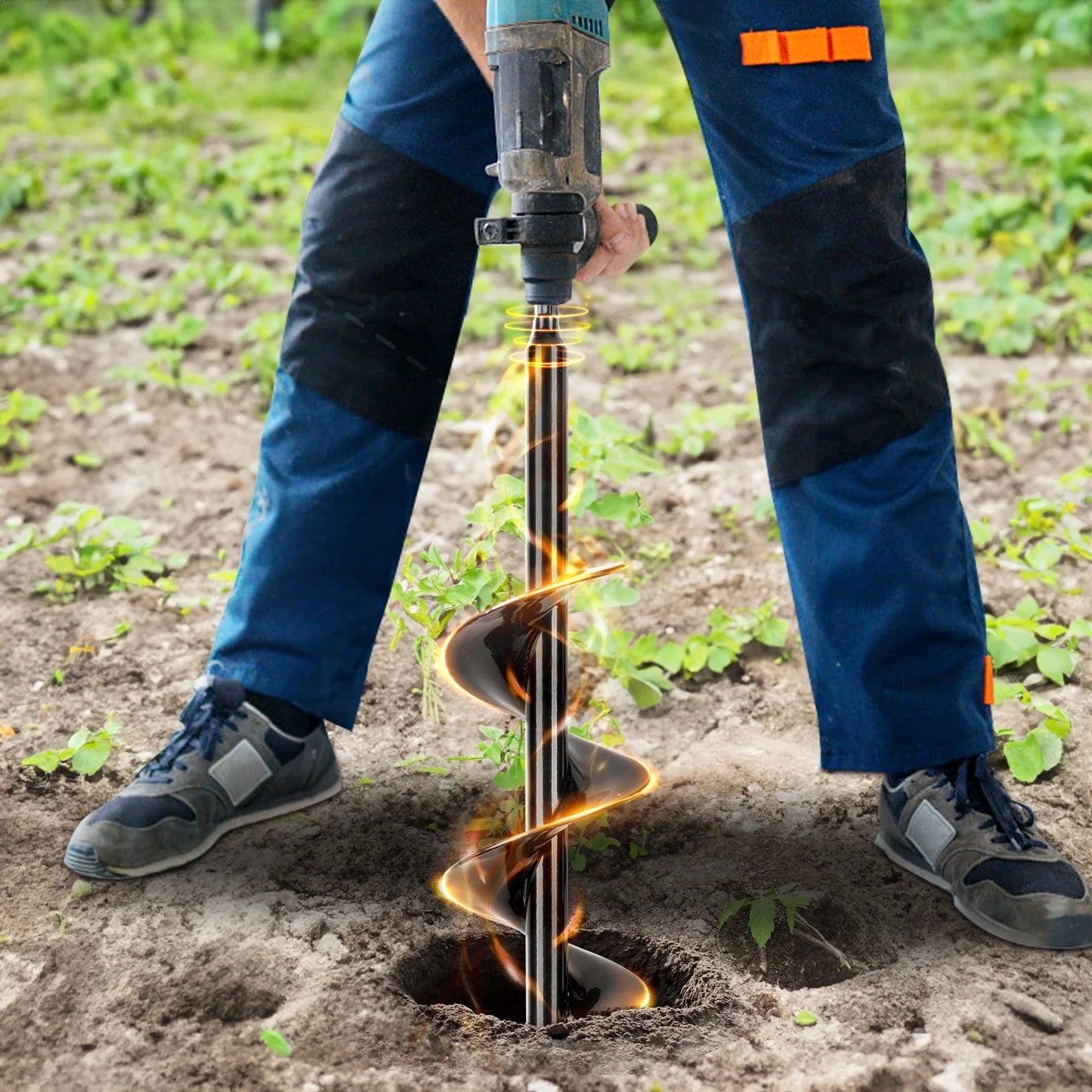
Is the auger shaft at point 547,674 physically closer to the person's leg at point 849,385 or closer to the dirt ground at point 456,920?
the dirt ground at point 456,920

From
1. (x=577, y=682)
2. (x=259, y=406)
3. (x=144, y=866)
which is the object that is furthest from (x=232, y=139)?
(x=144, y=866)

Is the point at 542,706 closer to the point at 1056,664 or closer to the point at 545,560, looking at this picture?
the point at 545,560

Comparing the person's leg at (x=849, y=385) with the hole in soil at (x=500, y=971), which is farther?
the hole in soil at (x=500, y=971)

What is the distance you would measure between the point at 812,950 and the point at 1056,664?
903 mm

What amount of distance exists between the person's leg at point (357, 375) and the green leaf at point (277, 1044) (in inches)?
24.8

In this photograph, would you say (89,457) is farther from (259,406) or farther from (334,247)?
(334,247)

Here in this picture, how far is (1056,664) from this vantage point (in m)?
2.59

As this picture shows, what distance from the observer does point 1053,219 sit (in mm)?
4832

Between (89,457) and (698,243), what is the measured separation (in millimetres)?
2711

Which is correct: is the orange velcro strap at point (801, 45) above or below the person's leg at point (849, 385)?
above

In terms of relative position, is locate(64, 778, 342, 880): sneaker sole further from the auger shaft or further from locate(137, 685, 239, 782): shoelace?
the auger shaft

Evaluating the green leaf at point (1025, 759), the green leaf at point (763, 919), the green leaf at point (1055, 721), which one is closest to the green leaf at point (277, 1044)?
the green leaf at point (763, 919)

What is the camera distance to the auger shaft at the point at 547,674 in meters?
1.66

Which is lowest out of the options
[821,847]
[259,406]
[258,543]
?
[821,847]
